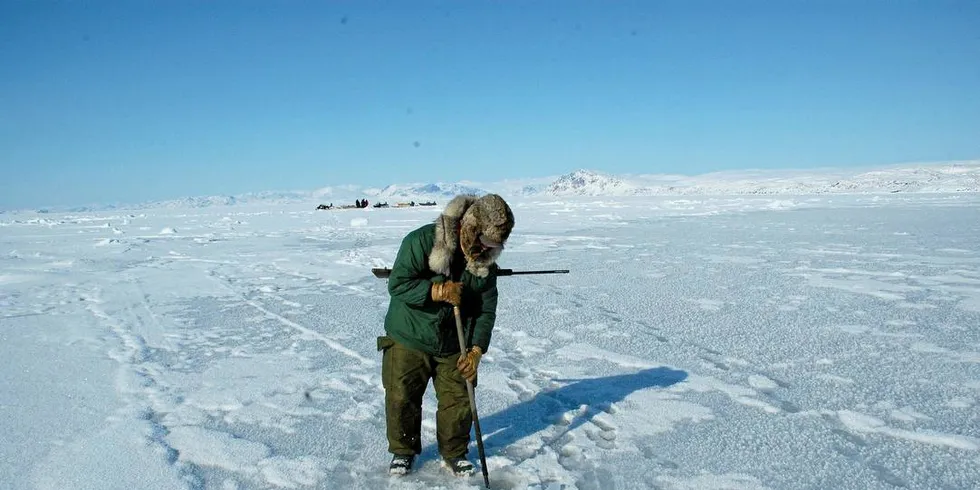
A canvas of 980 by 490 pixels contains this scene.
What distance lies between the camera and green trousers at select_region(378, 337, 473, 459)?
303 centimetres

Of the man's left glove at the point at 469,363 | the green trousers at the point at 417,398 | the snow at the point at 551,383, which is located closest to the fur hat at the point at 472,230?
the man's left glove at the point at 469,363

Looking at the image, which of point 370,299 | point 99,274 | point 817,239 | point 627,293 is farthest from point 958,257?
point 99,274

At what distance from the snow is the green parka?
0.72m

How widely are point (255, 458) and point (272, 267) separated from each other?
9309 millimetres

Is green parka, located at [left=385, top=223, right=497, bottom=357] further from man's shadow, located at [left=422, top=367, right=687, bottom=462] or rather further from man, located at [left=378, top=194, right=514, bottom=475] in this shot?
man's shadow, located at [left=422, top=367, right=687, bottom=462]

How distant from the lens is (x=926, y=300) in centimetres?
718

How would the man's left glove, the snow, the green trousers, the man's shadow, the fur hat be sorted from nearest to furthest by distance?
the fur hat → the man's left glove → the green trousers → the snow → the man's shadow

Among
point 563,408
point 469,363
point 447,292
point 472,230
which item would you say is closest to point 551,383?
point 563,408

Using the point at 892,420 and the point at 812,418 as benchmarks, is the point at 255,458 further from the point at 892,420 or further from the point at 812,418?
the point at 892,420

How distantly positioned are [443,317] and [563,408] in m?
1.49

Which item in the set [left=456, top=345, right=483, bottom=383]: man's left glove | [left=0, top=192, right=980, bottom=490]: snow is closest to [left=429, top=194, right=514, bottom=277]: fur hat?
[left=456, top=345, right=483, bottom=383]: man's left glove

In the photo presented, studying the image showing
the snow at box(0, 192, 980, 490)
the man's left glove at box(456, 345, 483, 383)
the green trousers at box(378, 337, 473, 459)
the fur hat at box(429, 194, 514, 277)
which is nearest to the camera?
the fur hat at box(429, 194, 514, 277)

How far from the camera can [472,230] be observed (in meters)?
2.73

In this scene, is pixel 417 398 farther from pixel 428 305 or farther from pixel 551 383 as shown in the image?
pixel 551 383
